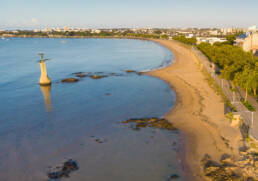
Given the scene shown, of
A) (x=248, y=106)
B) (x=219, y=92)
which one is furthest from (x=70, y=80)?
(x=248, y=106)

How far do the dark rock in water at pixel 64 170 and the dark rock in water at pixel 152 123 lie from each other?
8.09 metres

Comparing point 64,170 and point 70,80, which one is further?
point 70,80

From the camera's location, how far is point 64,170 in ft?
53.3

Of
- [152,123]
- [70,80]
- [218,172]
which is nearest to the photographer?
[218,172]

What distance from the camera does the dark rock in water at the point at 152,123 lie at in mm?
22889

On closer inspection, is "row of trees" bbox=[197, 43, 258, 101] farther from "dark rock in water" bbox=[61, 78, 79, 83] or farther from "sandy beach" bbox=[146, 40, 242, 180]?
"dark rock in water" bbox=[61, 78, 79, 83]

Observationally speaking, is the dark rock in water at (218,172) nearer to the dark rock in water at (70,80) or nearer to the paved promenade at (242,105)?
the paved promenade at (242,105)

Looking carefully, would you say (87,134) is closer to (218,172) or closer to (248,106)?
(218,172)

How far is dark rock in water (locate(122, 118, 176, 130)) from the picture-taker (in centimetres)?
2289

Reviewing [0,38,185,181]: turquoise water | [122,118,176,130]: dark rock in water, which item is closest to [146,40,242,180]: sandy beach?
[122,118,176,130]: dark rock in water

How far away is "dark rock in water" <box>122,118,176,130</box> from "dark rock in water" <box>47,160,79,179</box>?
8.09 m

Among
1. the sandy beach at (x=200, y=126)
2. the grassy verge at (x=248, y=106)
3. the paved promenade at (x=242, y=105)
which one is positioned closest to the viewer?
the sandy beach at (x=200, y=126)

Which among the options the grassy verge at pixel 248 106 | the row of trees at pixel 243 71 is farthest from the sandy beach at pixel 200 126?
the row of trees at pixel 243 71

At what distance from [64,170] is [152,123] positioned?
10819 mm
